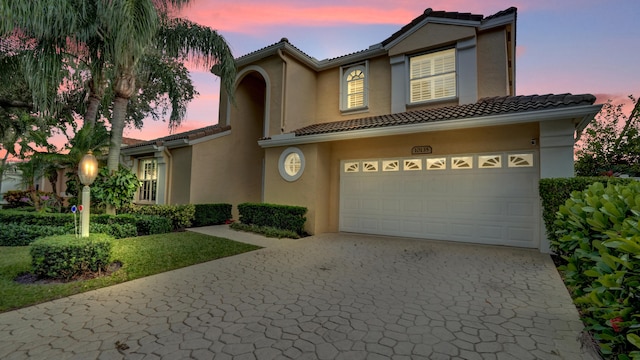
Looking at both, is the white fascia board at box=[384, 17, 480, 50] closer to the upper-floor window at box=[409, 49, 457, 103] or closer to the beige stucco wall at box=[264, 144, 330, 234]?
the upper-floor window at box=[409, 49, 457, 103]

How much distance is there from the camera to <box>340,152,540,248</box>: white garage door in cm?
717

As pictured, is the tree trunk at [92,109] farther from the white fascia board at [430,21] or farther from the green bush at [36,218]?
the white fascia board at [430,21]

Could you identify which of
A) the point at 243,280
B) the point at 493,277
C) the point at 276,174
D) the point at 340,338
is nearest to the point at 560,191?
the point at 493,277

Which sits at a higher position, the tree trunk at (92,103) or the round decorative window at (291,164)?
the tree trunk at (92,103)

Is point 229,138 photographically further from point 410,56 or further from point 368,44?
point 410,56

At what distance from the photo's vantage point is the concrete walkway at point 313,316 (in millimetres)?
2664

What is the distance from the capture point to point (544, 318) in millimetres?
3332

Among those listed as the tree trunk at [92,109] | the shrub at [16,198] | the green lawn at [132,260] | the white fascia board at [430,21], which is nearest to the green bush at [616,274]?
the green lawn at [132,260]

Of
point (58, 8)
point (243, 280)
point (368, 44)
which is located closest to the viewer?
point (243, 280)

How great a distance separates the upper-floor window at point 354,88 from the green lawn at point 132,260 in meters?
7.07

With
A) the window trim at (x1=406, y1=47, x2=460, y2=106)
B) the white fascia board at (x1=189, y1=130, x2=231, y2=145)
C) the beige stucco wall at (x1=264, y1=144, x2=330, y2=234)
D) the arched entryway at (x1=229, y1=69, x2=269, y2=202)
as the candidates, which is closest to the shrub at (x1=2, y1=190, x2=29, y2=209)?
the white fascia board at (x1=189, y1=130, x2=231, y2=145)

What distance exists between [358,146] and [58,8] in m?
8.81

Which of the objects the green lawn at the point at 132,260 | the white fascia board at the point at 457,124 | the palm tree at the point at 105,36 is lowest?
the green lawn at the point at 132,260

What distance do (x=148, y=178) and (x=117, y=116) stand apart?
15.7ft
